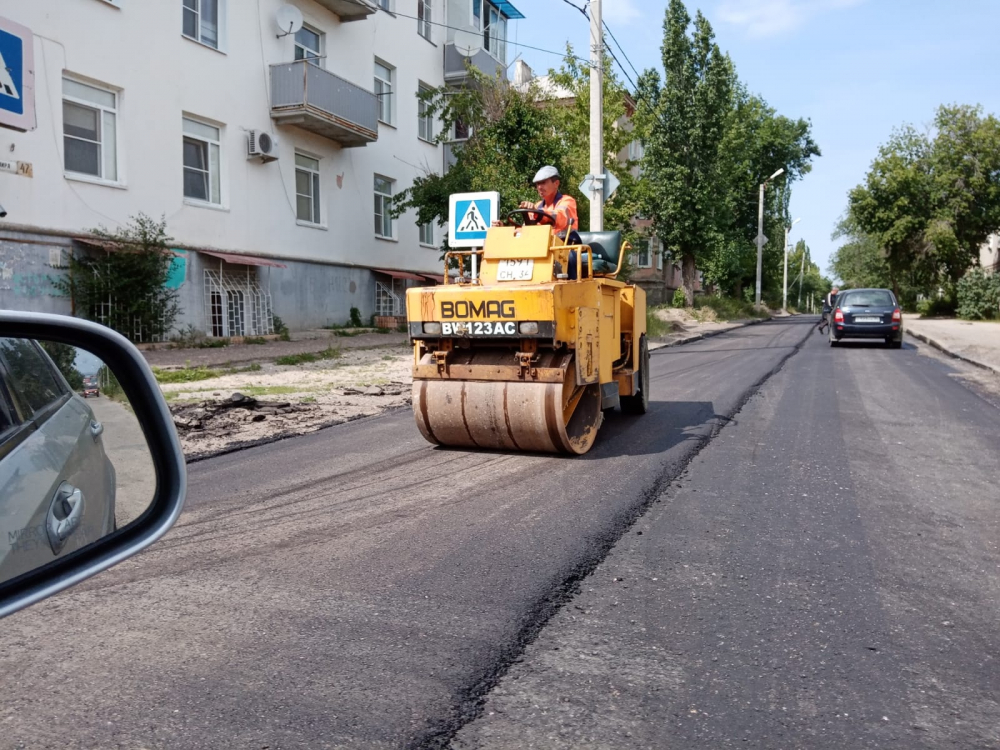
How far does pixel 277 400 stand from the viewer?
398 inches

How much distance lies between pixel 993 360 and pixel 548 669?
1630 centimetres

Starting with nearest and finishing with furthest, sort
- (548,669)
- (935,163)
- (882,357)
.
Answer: (548,669) → (882,357) → (935,163)

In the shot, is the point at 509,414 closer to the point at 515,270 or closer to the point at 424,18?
the point at 515,270

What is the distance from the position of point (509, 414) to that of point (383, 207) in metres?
20.8

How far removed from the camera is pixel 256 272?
20.2 meters

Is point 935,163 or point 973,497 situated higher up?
point 935,163

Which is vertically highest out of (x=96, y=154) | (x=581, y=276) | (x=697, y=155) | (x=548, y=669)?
(x=697, y=155)

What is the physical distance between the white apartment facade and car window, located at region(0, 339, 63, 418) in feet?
24.4

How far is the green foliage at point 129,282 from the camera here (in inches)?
608

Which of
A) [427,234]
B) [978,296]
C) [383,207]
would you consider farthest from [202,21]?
[978,296]

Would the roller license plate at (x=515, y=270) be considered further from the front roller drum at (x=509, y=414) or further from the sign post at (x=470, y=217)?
the sign post at (x=470, y=217)

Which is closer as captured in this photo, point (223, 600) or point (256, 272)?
point (223, 600)

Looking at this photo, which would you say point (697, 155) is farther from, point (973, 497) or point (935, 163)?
point (973, 497)

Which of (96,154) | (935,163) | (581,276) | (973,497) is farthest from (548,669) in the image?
(935,163)
